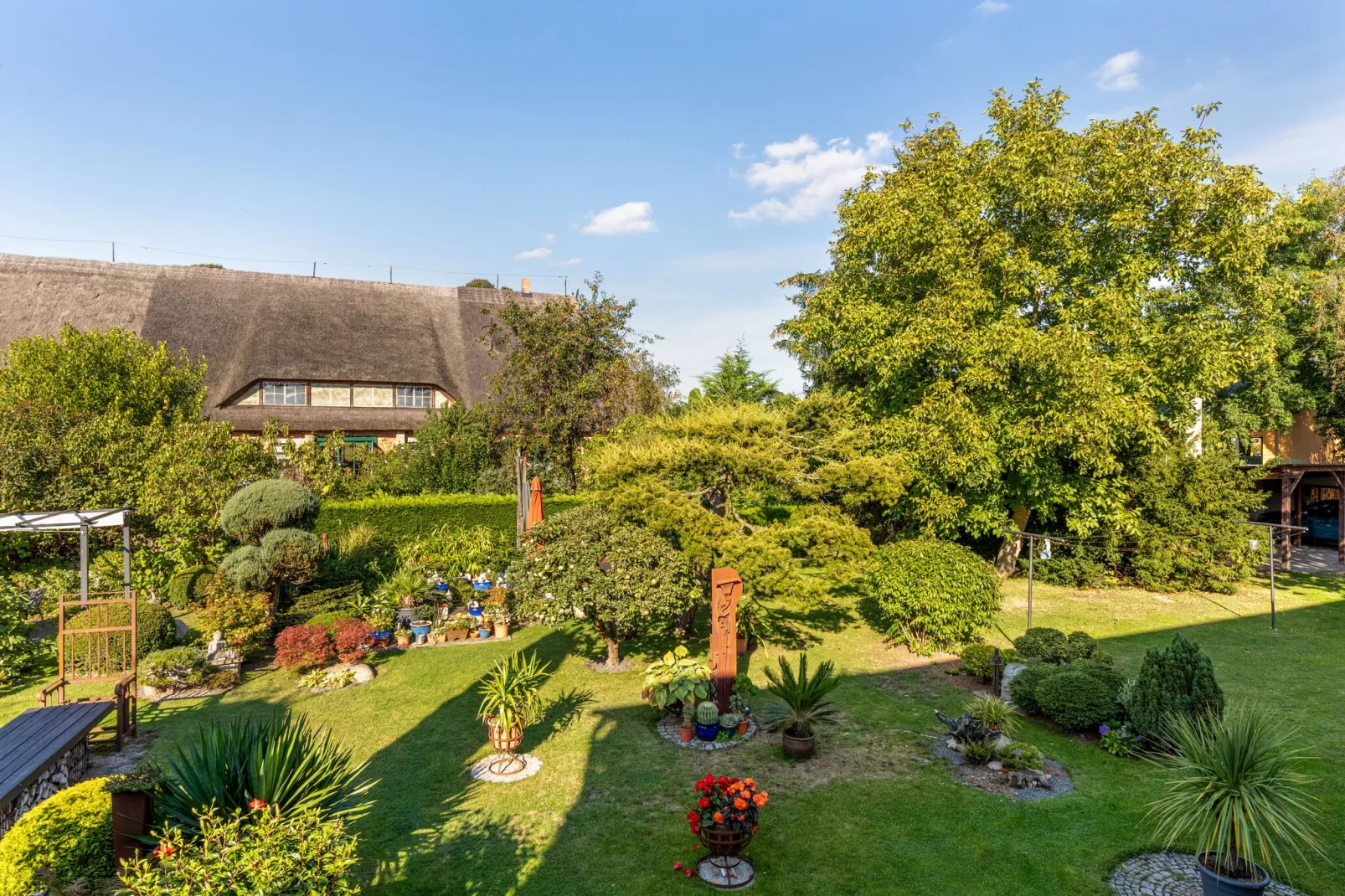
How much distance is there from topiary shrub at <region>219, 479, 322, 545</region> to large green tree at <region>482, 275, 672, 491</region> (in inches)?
388

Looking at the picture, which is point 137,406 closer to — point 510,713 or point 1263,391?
point 510,713

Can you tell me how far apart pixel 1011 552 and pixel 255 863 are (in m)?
19.6

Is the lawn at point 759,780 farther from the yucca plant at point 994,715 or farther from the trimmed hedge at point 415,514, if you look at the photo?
the trimmed hedge at point 415,514

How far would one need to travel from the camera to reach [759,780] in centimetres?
796

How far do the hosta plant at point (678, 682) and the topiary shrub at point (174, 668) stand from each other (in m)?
7.40

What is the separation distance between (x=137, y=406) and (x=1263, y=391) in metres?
36.6

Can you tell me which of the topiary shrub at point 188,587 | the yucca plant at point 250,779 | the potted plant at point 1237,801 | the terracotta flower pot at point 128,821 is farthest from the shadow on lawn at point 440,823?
the topiary shrub at point 188,587

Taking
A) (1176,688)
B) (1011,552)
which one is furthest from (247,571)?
(1011,552)

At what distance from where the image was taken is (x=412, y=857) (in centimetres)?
642

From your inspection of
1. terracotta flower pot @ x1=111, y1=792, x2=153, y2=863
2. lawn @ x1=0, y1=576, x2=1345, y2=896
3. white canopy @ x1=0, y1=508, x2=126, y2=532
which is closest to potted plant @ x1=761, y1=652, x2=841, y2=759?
lawn @ x1=0, y1=576, x2=1345, y2=896

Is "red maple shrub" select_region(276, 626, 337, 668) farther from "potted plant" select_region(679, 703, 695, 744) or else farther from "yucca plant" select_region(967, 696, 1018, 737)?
"yucca plant" select_region(967, 696, 1018, 737)

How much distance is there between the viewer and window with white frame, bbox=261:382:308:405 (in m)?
28.1

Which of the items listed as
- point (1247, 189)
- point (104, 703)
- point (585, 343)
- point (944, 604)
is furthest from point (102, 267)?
point (1247, 189)

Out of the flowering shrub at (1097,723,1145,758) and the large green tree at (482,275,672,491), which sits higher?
the large green tree at (482,275,672,491)
